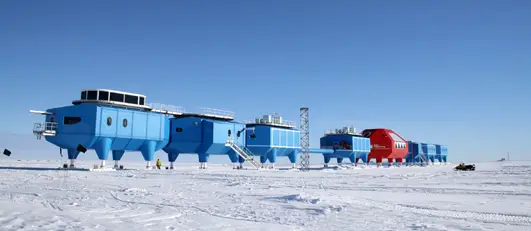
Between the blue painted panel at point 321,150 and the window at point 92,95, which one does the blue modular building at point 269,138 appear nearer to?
the blue painted panel at point 321,150

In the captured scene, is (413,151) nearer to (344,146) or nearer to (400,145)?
(400,145)

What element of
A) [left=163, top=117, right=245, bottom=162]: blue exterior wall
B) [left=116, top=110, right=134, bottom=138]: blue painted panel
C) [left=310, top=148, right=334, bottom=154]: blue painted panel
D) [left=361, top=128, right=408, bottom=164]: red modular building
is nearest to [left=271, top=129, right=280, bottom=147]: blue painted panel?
[left=310, top=148, right=334, bottom=154]: blue painted panel

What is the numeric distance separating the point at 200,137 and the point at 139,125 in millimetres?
9098

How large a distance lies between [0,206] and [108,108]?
30.2 m

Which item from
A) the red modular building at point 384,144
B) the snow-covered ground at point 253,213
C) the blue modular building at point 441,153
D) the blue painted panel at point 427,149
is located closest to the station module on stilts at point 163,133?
the red modular building at point 384,144

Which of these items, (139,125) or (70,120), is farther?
(139,125)

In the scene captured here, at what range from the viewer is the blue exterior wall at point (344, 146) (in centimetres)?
7326

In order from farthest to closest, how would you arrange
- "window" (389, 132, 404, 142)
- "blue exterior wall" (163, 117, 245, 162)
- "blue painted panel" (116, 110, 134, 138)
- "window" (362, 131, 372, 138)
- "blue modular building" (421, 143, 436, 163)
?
1. "blue modular building" (421, 143, 436, 163)
2. "window" (362, 131, 372, 138)
3. "window" (389, 132, 404, 142)
4. "blue exterior wall" (163, 117, 245, 162)
5. "blue painted panel" (116, 110, 134, 138)

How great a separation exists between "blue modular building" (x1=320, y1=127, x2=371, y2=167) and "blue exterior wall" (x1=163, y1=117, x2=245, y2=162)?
26380 mm

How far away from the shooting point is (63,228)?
8.78 m

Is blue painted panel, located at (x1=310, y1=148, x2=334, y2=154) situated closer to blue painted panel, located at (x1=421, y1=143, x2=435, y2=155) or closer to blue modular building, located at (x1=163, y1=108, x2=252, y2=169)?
blue modular building, located at (x1=163, y1=108, x2=252, y2=169)

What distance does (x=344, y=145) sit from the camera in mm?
74250

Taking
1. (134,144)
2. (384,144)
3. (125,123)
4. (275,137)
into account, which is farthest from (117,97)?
(384,144)

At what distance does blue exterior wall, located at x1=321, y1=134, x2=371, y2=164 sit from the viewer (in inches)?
2884
